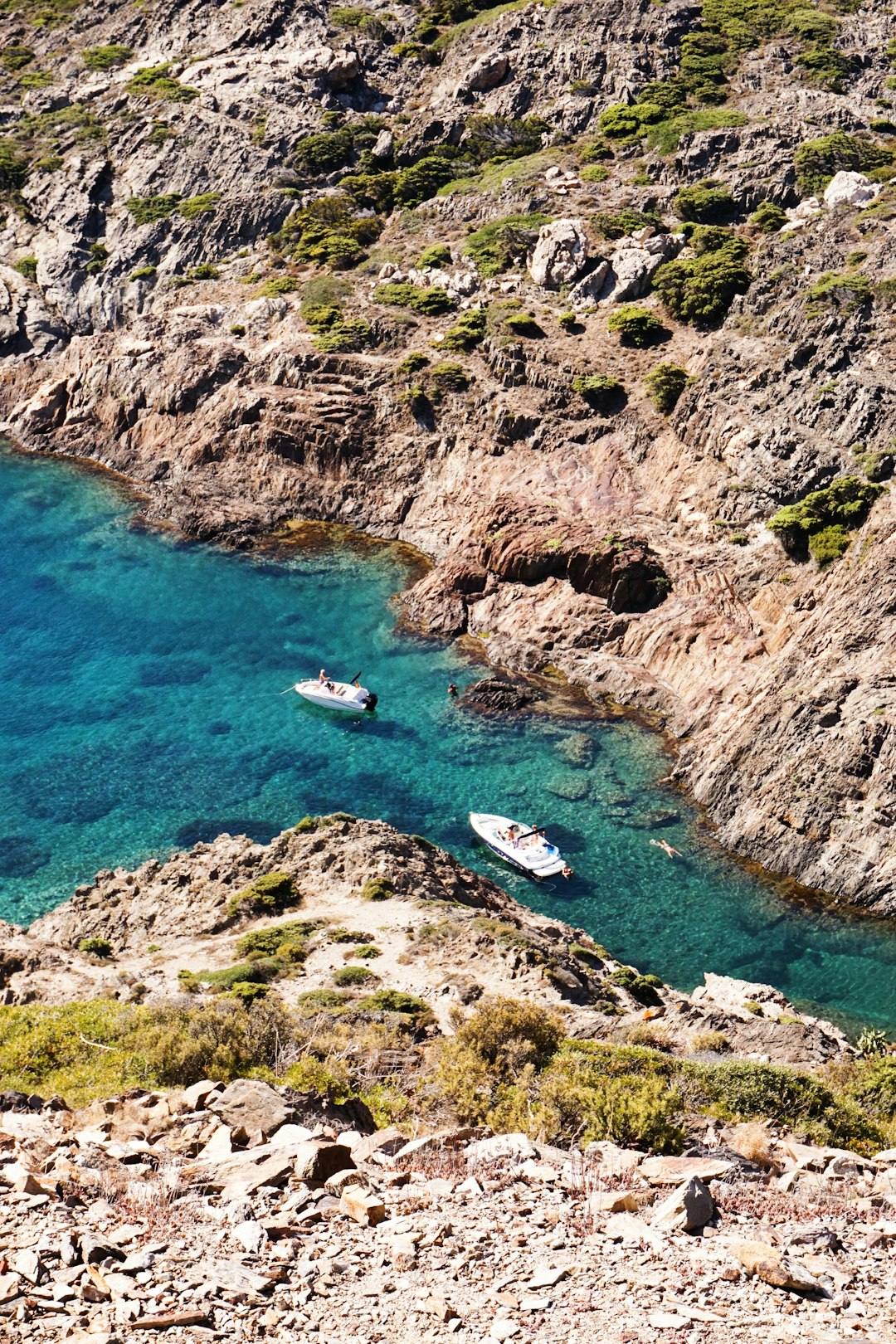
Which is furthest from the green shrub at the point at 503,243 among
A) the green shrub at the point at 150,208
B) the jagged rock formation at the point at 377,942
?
the jagged rock formation at the point at 377,942

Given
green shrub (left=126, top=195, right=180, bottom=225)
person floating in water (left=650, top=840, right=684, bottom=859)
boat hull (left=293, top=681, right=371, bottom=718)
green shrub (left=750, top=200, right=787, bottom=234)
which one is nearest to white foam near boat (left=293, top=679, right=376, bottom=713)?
boat hull (left=293, top=681, right=371, bottom=718)

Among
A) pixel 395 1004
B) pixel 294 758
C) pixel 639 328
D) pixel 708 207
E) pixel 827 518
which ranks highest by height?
pixel 708 207

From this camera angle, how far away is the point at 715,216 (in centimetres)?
8575

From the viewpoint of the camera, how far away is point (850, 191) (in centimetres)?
8069

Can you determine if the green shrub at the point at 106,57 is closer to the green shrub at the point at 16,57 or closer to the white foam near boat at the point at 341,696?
the green shrub at the point at 16,57

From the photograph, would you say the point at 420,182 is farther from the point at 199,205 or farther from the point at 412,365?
the point at 412,365

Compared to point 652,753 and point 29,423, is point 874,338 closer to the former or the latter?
point 652,753

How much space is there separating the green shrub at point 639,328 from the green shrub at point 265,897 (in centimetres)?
5133

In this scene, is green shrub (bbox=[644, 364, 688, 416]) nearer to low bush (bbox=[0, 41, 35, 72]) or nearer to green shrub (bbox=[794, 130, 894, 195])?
green shrub (bbox=[794, 130, 894, 195])

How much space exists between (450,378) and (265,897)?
A: 49728 mm

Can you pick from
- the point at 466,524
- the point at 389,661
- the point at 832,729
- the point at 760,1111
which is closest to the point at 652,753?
the point at 832,729

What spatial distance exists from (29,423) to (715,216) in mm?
58484

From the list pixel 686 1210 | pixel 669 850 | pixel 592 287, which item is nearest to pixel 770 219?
pixel 592 287

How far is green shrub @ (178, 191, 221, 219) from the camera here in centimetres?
10394
